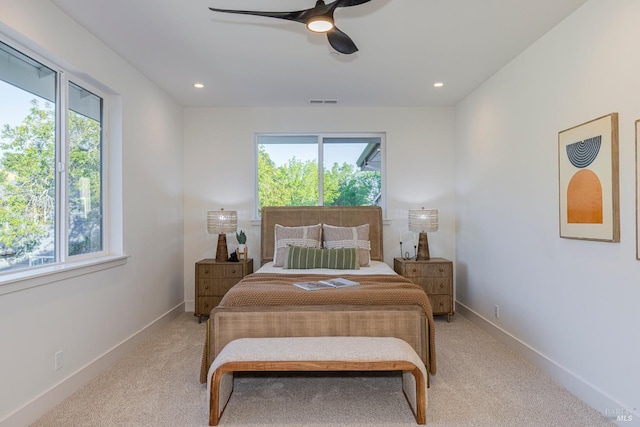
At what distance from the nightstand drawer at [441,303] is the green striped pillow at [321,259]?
1070mm

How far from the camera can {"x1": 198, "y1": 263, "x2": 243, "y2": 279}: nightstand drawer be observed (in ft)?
14.1

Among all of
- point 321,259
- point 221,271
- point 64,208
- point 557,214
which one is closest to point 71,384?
point 64,208

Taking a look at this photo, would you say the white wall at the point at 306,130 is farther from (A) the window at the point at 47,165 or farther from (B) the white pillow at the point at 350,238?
(A) the window at the point at 47,165

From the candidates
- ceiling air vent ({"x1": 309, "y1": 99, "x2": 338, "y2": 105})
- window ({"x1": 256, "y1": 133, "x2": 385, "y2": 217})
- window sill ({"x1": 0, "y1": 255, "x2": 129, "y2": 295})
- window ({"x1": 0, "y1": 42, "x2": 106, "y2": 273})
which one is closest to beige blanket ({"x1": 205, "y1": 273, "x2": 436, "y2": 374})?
window sill ({"x1": 0, "y1": 255, "x2": 129, "y2": 295})

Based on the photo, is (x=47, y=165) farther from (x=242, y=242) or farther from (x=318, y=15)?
(x=242, y=242)

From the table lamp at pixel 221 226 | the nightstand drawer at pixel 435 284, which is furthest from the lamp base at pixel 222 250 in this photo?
the nightstand drawer at pixel 435 284

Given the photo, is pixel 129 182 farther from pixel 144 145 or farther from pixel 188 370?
pixel 188 370

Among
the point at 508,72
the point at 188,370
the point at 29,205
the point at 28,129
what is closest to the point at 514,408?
the point at 188,370

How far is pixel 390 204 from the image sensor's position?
4.91m

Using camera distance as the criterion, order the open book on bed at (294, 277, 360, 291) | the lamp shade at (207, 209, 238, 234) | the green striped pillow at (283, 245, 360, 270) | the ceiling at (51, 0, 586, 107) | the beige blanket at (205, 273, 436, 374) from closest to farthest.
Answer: the ceiling at (51, 0, 586, 107) < the beige blanket at (205, 273, 436, 374) < the open book on bed at (294, 277, 360, 291) < the green striped pillow at (283, 245, 360, 270) < the lamp shade at (207, 209, 238, 234)

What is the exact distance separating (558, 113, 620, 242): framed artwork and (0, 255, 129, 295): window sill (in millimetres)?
3497

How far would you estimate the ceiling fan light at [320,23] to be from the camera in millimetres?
2168

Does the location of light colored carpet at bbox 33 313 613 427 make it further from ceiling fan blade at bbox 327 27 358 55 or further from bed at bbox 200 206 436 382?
ceiling fan blade at bbox 327 27 358 55

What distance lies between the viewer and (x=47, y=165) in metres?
2.62
